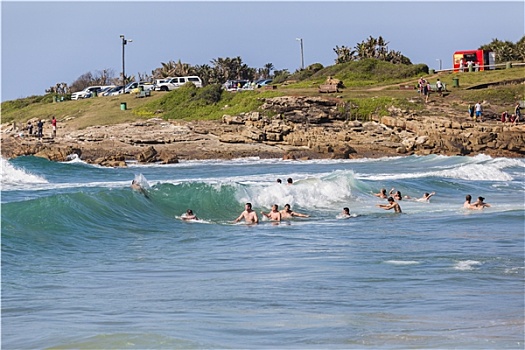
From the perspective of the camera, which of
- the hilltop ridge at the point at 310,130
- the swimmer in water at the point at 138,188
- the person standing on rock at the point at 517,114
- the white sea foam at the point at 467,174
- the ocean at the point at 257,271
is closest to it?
the ocean at the point at 257,271

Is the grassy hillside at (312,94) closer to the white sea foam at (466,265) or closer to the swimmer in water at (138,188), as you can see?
the swimmer in water at (138,188)

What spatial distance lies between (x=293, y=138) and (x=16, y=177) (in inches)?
668

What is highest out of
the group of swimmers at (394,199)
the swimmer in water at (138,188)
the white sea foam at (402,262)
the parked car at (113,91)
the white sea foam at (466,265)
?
the parked car at (113,91)

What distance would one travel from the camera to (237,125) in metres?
51.8

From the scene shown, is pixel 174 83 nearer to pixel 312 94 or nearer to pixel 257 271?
pixel 312 94

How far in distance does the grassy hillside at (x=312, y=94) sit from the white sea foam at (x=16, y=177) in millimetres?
18483

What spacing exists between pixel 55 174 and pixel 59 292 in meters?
28.3

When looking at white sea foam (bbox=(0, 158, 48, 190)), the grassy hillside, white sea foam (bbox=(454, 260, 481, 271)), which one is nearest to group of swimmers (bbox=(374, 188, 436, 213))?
white sea foam (bbox=(454, 260, 481, 271))

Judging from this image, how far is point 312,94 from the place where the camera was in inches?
2112

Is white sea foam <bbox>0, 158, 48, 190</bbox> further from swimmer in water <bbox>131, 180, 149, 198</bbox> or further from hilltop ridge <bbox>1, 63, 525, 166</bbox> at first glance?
swimmer in water <bbox>131, 180, 149, 198</bbox>

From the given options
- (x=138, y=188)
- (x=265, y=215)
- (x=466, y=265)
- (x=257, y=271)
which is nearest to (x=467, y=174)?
(x=138, y=188)

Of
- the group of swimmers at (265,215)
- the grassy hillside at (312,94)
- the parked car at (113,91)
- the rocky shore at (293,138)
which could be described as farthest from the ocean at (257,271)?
the parked car at (113,91)

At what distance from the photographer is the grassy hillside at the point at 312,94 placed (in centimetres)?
5212

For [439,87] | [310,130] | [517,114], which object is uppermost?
[439,87]
